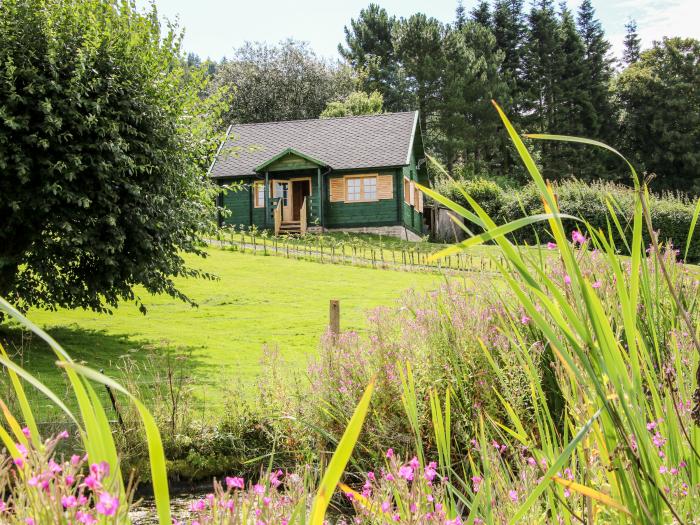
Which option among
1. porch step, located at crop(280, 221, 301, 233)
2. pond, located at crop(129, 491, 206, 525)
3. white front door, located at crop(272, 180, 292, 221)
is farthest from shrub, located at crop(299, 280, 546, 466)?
white front door, located at crop(272, 180, 292, 221)

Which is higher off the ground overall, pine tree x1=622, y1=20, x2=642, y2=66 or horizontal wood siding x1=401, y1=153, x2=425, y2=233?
pine tree x1=622, y1=20, x2=642, y2=66

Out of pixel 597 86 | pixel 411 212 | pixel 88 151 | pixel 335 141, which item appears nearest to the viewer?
pixel 88 151

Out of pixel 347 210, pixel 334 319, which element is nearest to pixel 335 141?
pixel 347 210

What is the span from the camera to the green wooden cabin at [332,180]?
29891 mm

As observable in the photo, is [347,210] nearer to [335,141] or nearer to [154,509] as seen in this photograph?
[335,141]

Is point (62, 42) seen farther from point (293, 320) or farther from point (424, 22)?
point (424, 22)

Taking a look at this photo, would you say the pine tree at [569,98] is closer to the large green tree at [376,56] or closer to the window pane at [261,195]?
the large green tree at [376,56]

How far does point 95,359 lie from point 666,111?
47475 millimetres

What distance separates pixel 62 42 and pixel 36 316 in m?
5.76

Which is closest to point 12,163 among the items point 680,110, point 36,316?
point 36,316

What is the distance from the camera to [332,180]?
1207 inches

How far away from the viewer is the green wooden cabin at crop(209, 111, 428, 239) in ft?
98.1

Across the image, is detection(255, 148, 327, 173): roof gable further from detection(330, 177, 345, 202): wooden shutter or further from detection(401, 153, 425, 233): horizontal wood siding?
detection(401, 153, 425, 233): horizontal wood siding

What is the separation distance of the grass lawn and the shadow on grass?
22 mm
